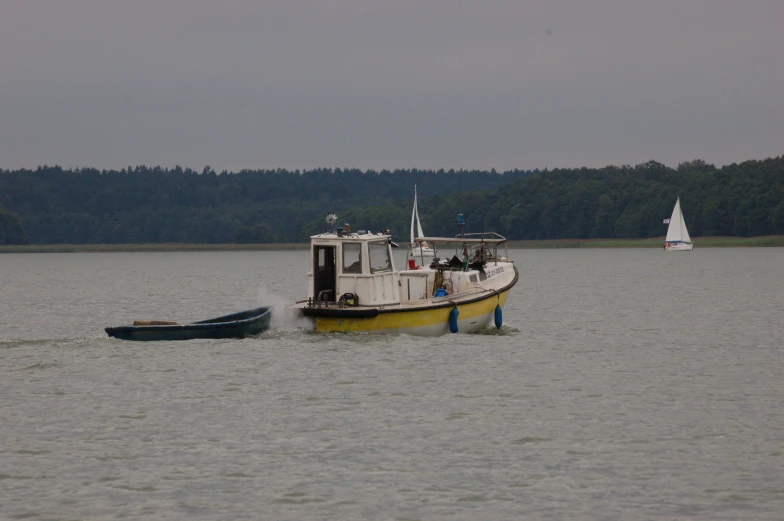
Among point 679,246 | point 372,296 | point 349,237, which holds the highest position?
point 349,237

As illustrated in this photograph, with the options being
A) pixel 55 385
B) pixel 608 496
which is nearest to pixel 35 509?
pixel 608 496

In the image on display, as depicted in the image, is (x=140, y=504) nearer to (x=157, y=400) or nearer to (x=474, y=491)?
(x=474, y=491)

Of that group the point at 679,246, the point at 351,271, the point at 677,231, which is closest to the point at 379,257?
the point at 351,271

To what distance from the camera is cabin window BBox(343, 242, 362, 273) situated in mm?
38000

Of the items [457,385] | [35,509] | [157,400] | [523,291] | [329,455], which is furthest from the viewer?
[523,291]

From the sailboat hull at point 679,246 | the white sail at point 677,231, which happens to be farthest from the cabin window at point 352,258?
the sailboat hull at point 679,246

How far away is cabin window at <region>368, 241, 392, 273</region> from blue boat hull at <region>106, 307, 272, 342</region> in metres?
3.54

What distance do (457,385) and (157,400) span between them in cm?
728

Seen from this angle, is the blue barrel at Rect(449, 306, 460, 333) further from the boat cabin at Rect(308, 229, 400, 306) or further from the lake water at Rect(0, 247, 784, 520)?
the boat cabin at Rect(308, 229, 400, 306)

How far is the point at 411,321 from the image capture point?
125 feet

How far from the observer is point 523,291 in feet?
265

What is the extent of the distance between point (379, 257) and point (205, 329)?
231 inches

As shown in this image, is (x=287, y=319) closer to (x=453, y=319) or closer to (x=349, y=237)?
(x=349, y=237)

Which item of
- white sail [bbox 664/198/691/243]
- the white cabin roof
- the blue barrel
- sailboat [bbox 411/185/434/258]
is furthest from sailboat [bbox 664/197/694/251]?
the white cabin roof
